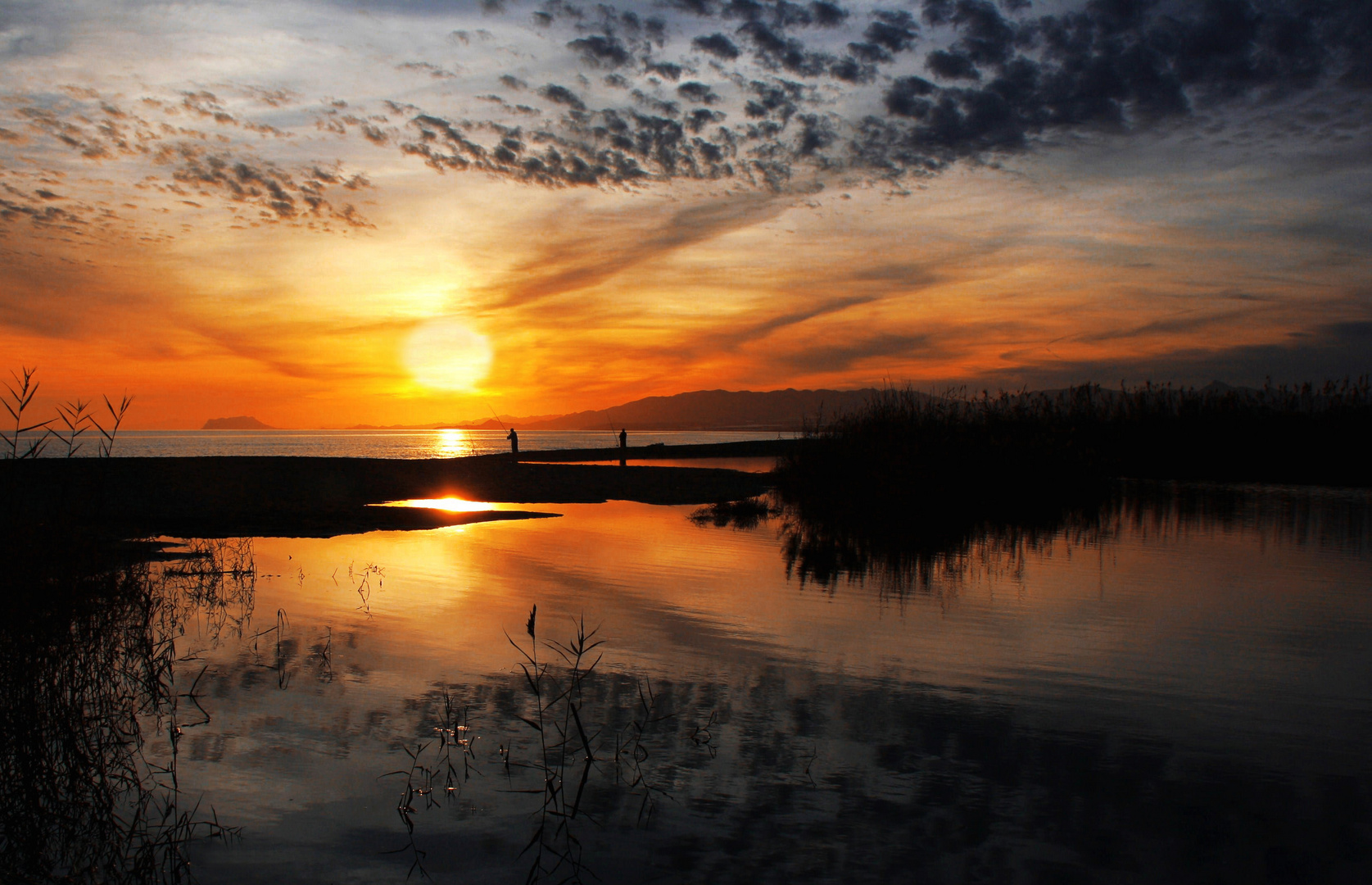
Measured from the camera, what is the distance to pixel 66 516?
18.1 feet

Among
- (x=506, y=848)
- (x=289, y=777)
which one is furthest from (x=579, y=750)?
(x=289, y=777)

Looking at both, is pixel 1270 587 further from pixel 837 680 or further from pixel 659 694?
pixel 659 694

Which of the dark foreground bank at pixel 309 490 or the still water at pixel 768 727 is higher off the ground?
the dark foreground bank at pixel 309 490

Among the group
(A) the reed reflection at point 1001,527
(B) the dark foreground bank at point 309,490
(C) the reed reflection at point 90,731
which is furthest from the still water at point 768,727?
(B) the dark foreground bank at point 309,490

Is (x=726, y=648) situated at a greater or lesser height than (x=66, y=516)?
lesser

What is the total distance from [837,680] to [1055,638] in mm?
2462

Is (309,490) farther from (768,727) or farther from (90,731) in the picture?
(768,727)

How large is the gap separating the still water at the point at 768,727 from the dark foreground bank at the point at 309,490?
7.27 ft

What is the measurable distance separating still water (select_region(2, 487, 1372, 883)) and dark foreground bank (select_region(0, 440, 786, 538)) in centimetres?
222

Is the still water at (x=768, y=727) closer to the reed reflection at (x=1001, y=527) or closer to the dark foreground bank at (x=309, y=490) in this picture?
the reed reflection at (x=1001, y=527)

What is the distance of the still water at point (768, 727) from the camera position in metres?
3.40

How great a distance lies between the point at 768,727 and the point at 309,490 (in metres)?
17.9

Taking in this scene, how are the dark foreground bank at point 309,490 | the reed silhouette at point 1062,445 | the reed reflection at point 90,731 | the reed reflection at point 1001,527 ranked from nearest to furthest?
1. the reed reflection at point 90,731
2. the reed reflection at point 1001,527
3. the dark foreground bank at point 309,490
4. the reed silhouette at point 1062,445

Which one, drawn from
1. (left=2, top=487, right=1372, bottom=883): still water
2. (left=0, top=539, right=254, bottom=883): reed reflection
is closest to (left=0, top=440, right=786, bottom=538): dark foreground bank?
(left=0, top=539, right=254, bottom=883): reed reflection
